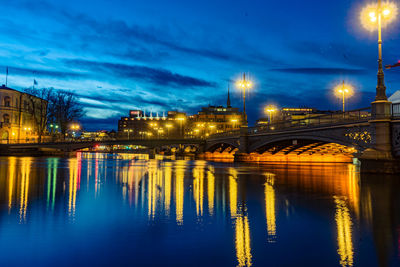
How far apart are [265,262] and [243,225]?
281 cm

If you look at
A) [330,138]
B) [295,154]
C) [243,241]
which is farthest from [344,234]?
[295,154]

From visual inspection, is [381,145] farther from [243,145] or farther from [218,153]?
[218,153]

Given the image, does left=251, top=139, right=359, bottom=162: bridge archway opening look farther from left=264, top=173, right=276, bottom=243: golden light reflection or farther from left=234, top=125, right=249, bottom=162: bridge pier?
left=264, top=173, right=276, bottom=243: golden light reflection

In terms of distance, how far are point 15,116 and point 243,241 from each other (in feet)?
330

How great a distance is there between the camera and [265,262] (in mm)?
5961

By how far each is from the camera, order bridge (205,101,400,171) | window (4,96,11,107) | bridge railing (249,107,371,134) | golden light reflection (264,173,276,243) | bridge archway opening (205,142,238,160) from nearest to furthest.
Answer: golden light reflection (264,173,276,243) → bridge (205,101,400,171) → bridge railing (249,107,371,134) → bridge archway opening (205,142,238,160) → window (4,96,11,107)

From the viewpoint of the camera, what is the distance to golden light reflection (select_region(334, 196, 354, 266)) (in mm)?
6221

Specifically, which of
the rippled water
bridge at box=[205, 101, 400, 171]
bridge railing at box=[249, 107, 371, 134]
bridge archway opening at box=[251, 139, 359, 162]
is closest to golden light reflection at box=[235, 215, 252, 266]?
the rippled water

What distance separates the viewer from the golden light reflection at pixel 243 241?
6.12 metres

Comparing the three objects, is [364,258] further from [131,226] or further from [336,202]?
[336,202]

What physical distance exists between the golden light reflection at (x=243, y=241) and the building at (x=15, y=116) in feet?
290

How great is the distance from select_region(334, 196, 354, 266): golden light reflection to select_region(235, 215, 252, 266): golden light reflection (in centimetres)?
157

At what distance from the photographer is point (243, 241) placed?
286 inches

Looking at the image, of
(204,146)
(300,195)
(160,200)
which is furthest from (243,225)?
(204,146)
